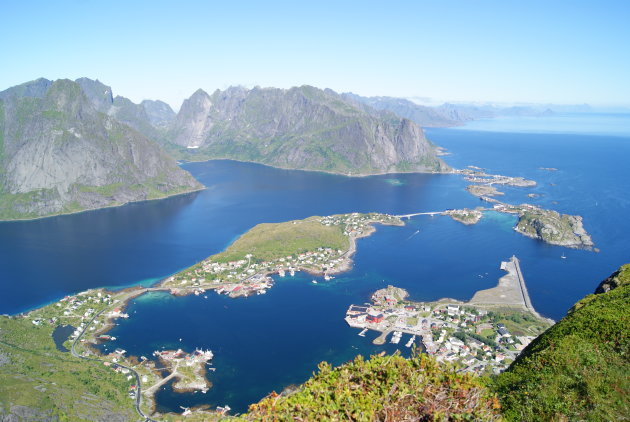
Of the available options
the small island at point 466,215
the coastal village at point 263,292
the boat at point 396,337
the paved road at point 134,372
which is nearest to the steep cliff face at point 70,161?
the coastal village at point 263,292

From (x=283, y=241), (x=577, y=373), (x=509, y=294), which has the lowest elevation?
(x=509, y=294)

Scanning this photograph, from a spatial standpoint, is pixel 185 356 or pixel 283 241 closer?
pixel 185 356

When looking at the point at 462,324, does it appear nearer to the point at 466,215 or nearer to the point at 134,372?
the point at 134,372

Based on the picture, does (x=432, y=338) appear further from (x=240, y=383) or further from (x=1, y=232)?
(x=1, y=232)

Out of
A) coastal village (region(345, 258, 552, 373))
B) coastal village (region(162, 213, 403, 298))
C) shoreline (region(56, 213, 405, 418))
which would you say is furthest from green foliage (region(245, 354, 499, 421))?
coastal village (region(162, 213, 403, 298))

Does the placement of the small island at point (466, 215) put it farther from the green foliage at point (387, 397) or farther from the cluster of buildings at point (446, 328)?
the green foliage at point (387, 397)

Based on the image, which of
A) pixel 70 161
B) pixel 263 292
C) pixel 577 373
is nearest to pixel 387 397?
pixel 577 373

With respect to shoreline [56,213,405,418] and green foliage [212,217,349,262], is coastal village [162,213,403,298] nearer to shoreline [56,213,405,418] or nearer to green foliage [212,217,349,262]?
shoreline [56,213,405,418]
